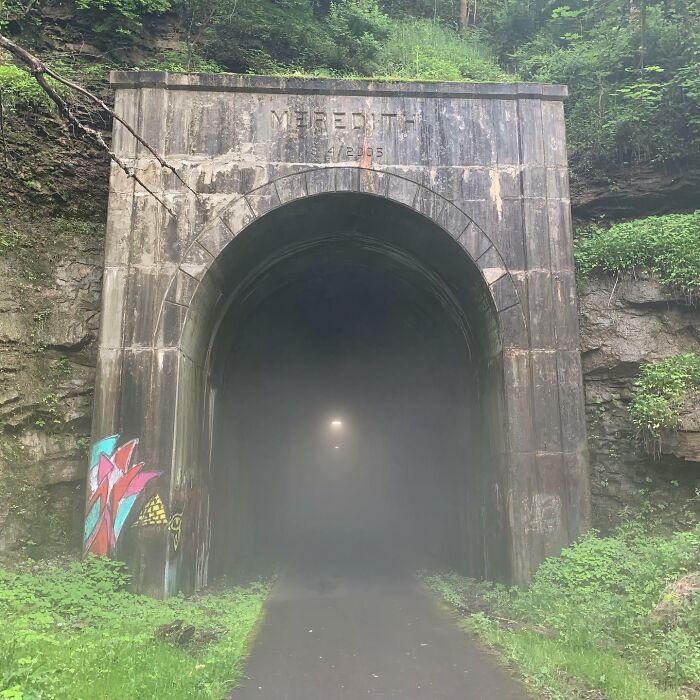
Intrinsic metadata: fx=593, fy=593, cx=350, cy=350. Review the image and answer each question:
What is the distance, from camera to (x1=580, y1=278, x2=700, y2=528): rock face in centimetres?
827

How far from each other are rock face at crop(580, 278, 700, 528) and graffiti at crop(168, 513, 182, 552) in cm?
584

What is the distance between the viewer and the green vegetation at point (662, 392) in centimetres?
815

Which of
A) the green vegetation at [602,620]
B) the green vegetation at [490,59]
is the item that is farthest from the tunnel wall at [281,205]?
the green vegetation at [490,59]

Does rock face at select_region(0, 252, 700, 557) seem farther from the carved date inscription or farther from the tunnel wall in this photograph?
the carved date inscription

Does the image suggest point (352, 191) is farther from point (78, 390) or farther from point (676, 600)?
point (676, 600)

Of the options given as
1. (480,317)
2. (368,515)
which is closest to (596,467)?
(480,317)

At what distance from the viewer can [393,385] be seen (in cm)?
1589

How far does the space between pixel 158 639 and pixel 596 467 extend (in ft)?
20.6

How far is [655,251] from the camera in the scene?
936cm

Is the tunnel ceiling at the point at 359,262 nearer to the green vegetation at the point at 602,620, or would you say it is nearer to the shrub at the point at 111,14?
the green vegetation at the point at 602,620

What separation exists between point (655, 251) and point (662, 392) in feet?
7.83

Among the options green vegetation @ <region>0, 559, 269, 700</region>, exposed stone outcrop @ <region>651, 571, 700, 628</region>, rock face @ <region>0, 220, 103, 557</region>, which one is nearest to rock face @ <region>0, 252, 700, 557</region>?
rock face @ <region>0, 220, 103, 557</region>

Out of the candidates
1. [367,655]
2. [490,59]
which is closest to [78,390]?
[367,655]

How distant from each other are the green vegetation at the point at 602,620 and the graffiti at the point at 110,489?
460cm
